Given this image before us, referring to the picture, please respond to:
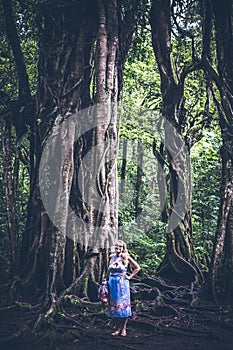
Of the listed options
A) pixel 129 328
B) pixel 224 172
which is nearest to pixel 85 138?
pixel 224 172

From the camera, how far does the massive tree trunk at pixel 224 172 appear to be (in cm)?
574

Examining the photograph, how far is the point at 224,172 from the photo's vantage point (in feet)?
19.5

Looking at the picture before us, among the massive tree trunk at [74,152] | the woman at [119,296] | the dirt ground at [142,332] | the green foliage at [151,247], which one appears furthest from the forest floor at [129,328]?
the green foliage at [151,247]

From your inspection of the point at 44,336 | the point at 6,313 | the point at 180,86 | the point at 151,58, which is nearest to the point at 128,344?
the point at 44,336

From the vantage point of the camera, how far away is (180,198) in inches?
295

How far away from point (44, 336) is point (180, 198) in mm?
3821

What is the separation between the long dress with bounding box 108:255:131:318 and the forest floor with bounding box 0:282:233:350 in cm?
29

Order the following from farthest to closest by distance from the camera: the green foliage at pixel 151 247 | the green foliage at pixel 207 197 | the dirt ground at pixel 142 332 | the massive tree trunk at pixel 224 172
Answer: the green foliage at pixel 207 197, the green foliage at pixel 151 247, the massive tree trunk at pixel 224 172, the dirt ground at pixel 142 332

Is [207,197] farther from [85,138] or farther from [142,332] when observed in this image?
[142,332]

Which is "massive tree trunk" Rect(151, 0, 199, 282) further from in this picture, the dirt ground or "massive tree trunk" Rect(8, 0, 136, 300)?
the dirt ground

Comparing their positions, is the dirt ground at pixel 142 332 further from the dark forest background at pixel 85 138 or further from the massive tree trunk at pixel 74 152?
the massive tree trunk at pixel 74 152

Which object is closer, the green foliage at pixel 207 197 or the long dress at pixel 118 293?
the long dress at pixel 118 293

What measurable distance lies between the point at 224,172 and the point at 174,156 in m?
1.70

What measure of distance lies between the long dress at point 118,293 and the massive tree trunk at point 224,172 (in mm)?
1647
